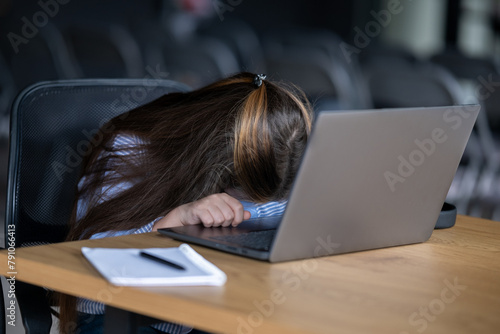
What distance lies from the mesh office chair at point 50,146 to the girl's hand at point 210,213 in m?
0.31

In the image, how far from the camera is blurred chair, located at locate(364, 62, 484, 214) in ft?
11.2

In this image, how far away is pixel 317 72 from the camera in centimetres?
397

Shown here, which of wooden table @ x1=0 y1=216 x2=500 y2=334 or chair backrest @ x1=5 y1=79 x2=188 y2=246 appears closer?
wooden table @ x1=0 y1=216 x2=500 y2=334

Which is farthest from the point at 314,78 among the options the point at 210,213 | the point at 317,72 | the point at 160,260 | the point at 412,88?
the point at 160,260

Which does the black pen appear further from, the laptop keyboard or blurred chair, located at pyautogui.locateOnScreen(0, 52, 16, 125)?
blurred chair, located at pyautogui.locateOnScreen(0, 52, 16, 125)

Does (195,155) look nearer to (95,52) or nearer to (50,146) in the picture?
(50,146)

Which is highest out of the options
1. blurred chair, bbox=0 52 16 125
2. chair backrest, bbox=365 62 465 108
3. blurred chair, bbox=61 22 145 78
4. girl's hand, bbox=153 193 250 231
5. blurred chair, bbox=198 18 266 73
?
chair backrest, bbox=365 62 465 108

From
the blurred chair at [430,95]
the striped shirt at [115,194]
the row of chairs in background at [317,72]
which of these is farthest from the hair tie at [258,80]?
the blurred chair at [430,95]

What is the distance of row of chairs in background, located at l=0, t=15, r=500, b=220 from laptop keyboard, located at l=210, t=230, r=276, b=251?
5.42ft

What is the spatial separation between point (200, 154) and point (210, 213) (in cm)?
21

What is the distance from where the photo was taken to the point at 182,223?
3.77ft

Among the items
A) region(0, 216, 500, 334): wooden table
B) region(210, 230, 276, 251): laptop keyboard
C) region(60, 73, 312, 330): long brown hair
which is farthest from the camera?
region(60, 73, 312, 330): long brown hair

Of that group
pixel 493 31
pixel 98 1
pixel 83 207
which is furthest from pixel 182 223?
pixel 493 31

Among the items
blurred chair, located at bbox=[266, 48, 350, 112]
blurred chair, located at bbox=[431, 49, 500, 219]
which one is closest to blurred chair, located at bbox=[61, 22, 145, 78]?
blurred chair, located at bbox=[266, 48, 350, 112]
